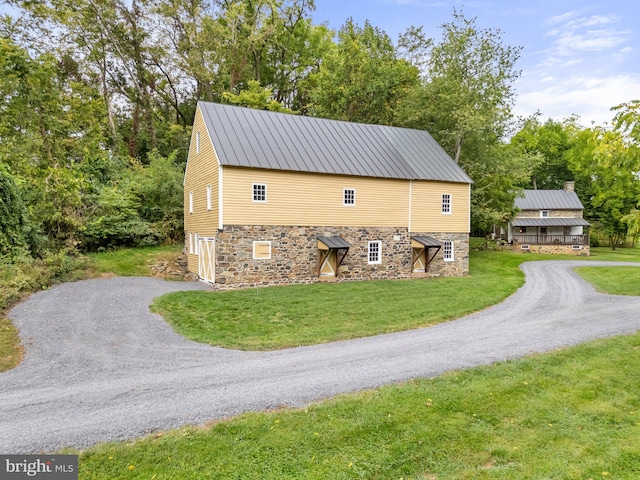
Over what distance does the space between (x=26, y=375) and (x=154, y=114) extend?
2844 cm

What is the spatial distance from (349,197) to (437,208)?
17.3 ft

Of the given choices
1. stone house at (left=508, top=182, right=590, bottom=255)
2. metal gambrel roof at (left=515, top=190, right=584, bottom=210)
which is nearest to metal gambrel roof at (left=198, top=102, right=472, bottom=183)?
stone house at (left=508, top=182, right=590, bottom=255)

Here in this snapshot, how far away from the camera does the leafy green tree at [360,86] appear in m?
26.8

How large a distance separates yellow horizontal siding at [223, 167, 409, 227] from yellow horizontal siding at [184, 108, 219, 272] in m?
0.94

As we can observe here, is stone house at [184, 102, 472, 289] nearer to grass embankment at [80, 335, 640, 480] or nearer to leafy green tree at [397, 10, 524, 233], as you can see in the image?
leafy green tree at [397, 10, 524, 233]

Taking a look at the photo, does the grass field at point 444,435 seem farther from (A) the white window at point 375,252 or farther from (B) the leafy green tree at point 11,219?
(B) the leafy green tree at point 11,219

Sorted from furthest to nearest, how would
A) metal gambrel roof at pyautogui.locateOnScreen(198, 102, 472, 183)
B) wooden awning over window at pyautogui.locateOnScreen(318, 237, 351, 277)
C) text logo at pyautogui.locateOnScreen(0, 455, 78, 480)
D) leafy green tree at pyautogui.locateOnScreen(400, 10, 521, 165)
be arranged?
leafy green tree at pyautogui.locateOnScreen(400, 10, 521, 165)
wooden awning over window at pyautogui.locateOnScreen(318, 237, 351, 277)
metal gambrel roof at pyautogui.locateOnScreen(198, 102, 472, 183)
text logo at pyautogui.locateOnScreen(0, 455, 78, 480)

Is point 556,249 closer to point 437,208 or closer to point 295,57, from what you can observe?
point 437,208

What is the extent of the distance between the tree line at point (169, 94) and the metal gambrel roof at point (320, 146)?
4.18 metres

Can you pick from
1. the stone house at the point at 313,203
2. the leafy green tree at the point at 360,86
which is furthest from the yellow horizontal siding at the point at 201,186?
the leafy green tree at the point at 360,86

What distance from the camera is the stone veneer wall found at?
1529 cm

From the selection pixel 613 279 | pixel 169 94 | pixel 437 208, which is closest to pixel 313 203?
pixel 437 208

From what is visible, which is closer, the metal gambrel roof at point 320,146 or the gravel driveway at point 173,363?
the gravel driveway at point 173,363

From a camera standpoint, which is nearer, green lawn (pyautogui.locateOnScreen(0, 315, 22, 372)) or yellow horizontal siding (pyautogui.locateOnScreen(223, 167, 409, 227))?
green lawn (pyautogui.locateOnScreen(0, 315, 22, 372))
